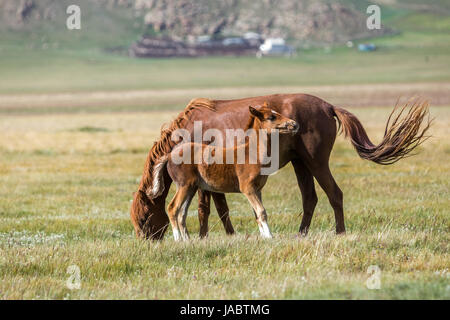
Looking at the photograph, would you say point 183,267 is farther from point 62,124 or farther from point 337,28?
point 337,28

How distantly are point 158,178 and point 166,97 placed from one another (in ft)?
236

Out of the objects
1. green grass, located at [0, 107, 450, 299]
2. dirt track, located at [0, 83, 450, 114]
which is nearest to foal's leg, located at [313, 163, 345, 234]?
green grass, located at [0, 107, 450, 299]

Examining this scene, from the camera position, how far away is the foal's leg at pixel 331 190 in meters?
10.3

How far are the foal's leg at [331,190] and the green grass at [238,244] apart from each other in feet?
1.00

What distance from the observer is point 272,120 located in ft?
30.8

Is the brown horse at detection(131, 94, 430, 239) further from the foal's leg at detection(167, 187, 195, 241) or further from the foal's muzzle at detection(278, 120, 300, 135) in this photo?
the foal's muzzle at detection(278, 120, 300, 135)

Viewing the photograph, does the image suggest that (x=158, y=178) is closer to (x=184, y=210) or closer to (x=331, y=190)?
(x=184, y=210)

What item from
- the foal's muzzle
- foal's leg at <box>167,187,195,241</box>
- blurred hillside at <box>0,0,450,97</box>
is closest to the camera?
the foal's muzzle

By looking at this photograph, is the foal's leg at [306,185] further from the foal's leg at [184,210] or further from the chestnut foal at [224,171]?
the foal's leg at [184,210]

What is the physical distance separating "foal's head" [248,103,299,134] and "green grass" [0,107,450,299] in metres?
1.33

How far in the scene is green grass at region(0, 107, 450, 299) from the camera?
296 inches

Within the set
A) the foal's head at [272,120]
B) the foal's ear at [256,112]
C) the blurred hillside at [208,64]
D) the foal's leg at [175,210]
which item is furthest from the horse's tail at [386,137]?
the blurred hillside at [208,64]

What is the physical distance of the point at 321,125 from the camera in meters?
10.4
